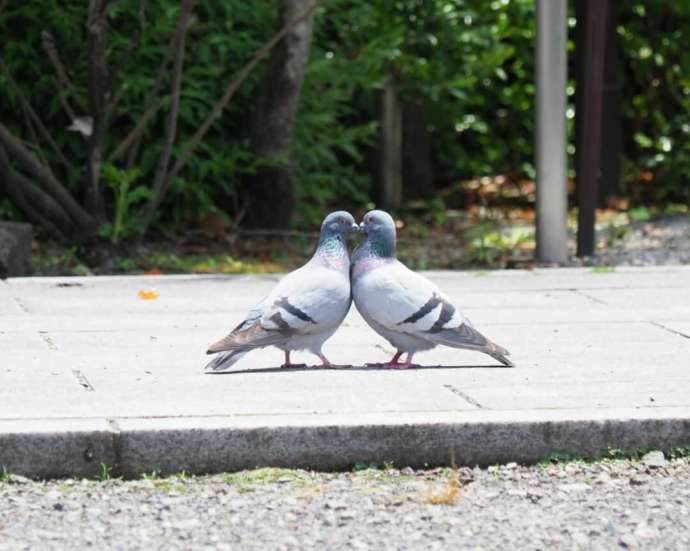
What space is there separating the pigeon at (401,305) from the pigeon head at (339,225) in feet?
0.31

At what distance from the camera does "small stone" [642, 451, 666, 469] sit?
169 inches

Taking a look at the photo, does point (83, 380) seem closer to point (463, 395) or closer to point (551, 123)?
point (463, 395)

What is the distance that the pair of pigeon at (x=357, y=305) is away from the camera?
15.7 feet

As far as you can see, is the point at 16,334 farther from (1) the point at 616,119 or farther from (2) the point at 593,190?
(1) the point at 616,119

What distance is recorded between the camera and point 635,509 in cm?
386

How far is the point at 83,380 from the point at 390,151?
717 centimetres

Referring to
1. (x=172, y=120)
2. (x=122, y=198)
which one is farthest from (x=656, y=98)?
(x=122, y=198)

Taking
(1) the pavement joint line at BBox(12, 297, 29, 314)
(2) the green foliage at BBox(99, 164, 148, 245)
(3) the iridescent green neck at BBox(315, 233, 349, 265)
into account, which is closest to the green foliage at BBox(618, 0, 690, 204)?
(2) the green foliage at BBox(99, 164, 148, 245)

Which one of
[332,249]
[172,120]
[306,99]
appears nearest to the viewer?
[332,249]

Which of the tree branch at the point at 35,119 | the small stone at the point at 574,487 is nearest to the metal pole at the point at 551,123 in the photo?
the tree branch at the point at 35,119

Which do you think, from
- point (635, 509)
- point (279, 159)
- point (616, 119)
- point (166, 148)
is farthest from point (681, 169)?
point (635, 509)

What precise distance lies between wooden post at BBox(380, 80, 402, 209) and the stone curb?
7.42 meters

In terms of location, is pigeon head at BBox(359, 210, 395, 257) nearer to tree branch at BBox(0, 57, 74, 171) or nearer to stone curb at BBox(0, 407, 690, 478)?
stone curb at BBox(0, 407, 690, 478)

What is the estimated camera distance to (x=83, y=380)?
4.89 m
